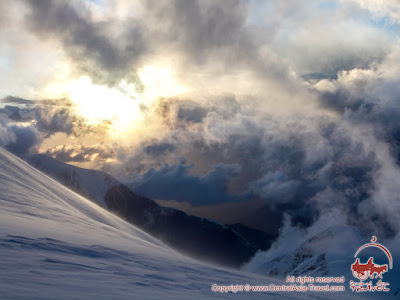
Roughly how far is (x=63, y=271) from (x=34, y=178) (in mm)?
20418

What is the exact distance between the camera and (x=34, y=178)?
2567cm

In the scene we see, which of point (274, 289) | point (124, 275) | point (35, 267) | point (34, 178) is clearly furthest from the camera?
point (34, 178)

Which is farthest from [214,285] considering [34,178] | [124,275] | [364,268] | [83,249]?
[34,178]

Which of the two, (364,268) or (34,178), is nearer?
(364,268)

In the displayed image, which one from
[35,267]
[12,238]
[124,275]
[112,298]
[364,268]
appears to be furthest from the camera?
[364,268]

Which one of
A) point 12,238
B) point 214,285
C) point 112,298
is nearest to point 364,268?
point 214,285

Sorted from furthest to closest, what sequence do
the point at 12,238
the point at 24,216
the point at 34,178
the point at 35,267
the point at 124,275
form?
the point at 34,178 < the point at 24,216 < the point at 12,238 < the point at 124,275 < the point at 35,267

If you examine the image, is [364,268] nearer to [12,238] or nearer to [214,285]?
[214,285]

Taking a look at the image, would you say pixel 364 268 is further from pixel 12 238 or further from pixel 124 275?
pixel 12 238

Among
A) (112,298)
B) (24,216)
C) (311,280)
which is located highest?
(24,216)

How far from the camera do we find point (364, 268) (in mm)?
18734

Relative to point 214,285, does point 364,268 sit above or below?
above

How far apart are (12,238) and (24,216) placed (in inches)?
201

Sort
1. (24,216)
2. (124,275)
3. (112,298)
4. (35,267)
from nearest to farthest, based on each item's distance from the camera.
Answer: (112,298)
(35,267)
(124,275)
(24,216)
